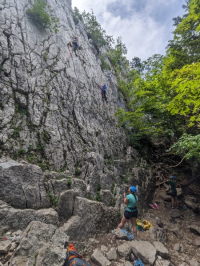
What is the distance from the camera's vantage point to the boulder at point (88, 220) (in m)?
5.72

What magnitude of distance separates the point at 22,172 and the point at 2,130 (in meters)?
2.21

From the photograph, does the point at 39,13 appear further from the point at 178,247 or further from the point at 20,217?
the point at 178,247

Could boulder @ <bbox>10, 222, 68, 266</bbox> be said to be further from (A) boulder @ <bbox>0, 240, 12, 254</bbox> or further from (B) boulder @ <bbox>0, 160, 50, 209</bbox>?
(B) boulder @ <bbox>0, 160, 50, 209</bbox>

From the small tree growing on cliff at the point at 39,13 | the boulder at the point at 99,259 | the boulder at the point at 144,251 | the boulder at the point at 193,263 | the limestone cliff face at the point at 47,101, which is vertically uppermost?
the small tree growing on cliff at the point at 39,13

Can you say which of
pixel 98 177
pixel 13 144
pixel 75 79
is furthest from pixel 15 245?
pixel 75 79

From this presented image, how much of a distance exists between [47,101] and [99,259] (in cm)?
806

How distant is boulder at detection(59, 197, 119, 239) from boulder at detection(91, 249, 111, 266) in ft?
2.92

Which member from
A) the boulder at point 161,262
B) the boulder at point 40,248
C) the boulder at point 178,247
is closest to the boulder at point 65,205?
the boulder at point 40,248

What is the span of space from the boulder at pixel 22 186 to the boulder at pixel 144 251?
3.80 metres

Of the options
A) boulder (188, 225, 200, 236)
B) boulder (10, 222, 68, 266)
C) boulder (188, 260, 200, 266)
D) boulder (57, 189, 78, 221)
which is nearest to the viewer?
boulder (10, 222, 68, 266)

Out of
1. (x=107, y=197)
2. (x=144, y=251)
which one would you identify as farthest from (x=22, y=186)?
(x=144, y=251)

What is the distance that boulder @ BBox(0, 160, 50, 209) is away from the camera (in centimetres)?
537

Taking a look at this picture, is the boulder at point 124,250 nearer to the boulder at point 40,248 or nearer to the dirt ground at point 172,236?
the dirt ground at point 172,236

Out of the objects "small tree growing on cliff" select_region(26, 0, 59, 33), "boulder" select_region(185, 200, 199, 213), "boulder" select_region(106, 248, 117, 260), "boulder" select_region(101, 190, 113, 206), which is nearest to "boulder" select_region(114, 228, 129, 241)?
"boulder" select_region(106, 248, 117, 260)
